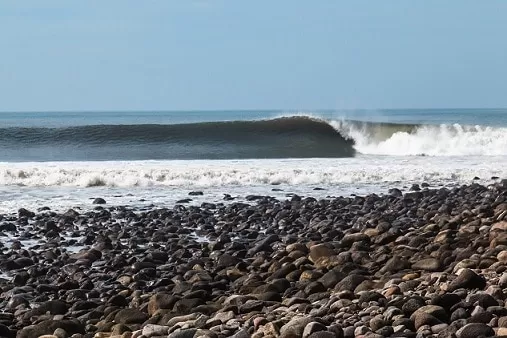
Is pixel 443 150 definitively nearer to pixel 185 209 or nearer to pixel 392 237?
pixel 185 209

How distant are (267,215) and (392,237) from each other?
3.46m

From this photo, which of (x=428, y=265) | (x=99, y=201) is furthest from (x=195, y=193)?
(x=428, y=265)

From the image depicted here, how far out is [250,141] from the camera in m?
32.3

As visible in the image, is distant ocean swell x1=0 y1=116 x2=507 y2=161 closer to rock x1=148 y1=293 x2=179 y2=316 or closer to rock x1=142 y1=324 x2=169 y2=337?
rock x1=148 y1=293 x2=179 y2=316

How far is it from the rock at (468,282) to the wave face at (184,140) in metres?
23.4

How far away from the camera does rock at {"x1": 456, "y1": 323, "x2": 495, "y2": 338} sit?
4.20m

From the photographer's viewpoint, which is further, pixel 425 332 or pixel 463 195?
pixel 463 195

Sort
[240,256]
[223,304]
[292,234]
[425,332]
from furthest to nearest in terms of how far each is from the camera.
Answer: [292,234], [240,256], [223,304], [425,332]

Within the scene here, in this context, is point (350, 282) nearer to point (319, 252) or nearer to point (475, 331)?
point (319, 252)

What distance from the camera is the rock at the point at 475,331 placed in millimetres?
4203

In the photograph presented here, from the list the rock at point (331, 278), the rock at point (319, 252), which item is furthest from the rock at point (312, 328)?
the rock at point (319, 252)

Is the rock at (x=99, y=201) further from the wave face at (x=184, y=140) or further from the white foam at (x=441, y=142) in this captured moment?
the white foam at (x=441, y=142)

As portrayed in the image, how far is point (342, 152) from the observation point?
29656 millimetres

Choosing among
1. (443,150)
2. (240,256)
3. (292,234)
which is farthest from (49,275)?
(443,150)
